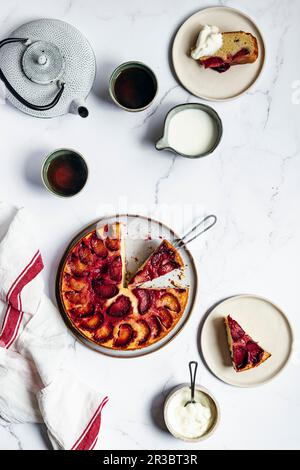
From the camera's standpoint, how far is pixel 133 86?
153cm

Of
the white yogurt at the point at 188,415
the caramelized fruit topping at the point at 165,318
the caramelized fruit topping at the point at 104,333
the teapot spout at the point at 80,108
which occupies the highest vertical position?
the teapot spout at the point at 80,108

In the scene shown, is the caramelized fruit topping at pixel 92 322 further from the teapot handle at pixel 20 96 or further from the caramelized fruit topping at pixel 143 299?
the teapot handle at pixel 20 96

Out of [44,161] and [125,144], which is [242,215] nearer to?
[125,144]

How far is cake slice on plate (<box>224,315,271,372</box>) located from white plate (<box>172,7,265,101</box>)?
0.66m

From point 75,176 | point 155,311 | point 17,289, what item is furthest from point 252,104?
point 17,289

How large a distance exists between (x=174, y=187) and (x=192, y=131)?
6.8 inches

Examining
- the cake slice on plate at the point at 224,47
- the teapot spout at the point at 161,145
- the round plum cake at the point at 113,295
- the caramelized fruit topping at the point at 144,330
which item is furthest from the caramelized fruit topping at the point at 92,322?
the cake slice on plate at the point at 224,47

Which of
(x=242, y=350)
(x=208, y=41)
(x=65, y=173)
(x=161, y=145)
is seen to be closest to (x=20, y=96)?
(x=65, y=173)

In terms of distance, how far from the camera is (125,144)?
1.59 metres

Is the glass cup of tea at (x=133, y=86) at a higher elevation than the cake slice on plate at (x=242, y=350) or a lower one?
higher

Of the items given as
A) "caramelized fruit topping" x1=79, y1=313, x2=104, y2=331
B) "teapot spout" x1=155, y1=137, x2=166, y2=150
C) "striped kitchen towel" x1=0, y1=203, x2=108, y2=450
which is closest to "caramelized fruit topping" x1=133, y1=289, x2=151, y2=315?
"caramelized fruit topping" x1=79, y1=313, x2=104, y2=331

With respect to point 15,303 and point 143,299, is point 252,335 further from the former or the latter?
point 15,303

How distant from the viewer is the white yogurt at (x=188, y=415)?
155 centimetres

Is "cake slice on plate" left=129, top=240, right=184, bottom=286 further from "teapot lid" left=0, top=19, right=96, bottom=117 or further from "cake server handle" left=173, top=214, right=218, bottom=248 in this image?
"teapot lid" left=0, top=19, right=96, bottom=117
